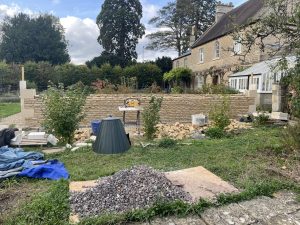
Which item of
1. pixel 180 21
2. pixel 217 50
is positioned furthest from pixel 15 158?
pixel 180 21

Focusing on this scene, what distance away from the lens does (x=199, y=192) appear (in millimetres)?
4258

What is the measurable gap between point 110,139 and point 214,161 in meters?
3.80

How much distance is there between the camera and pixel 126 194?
3879 mm

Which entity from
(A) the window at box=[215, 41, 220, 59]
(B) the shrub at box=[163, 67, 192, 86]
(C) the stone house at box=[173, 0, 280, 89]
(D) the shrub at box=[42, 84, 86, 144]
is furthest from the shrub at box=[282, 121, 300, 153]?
(B) the shrub at box=[163, 67, 192, 86]

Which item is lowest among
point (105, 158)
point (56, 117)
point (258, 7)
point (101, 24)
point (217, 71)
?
point (105, 158)

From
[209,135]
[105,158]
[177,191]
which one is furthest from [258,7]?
[177,191]

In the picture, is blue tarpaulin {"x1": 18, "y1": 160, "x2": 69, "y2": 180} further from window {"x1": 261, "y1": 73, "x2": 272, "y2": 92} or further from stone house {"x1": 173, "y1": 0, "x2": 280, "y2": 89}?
stone house {"x1": 173, "y1": 0, "x2": 280, "y2": 89}

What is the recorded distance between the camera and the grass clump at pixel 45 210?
3395mm

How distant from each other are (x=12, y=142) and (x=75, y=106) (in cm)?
208

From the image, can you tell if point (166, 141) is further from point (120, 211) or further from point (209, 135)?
point (120, 211)

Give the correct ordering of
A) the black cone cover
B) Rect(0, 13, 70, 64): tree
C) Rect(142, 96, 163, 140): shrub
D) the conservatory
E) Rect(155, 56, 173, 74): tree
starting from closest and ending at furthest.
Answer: the black cone cover, Rect(142, 96, 163, 140): shrub, the conservatory, Rect(155, 56, 173, 74): tree, Rect(0, 13, 70, 64): tree

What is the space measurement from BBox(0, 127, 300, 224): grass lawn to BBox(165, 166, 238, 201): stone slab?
0.21 meters

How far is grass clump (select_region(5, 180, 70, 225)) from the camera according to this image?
339cm

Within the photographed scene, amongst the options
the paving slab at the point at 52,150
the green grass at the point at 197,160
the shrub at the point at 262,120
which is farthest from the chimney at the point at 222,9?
the paving slab at the point at 52,150
